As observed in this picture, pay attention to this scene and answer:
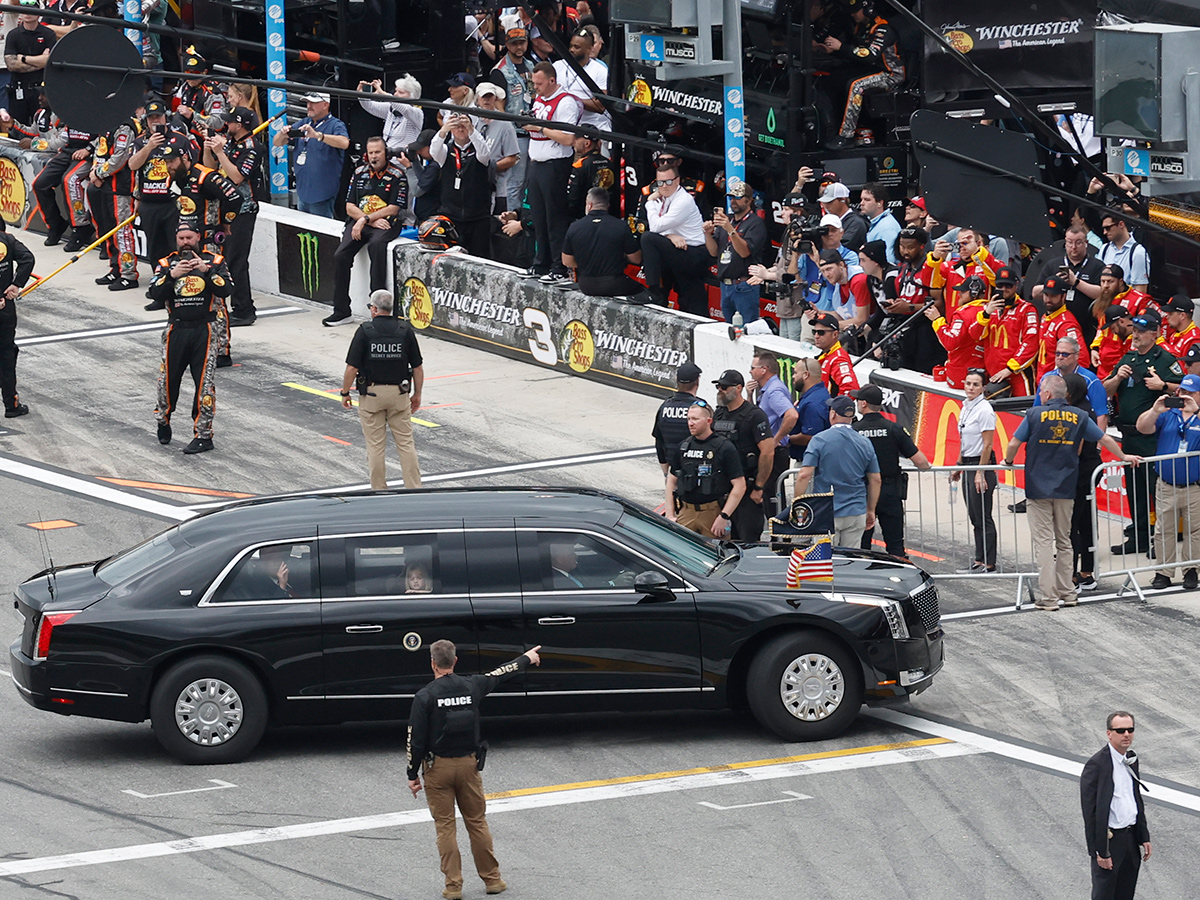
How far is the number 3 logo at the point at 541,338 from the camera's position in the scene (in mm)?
21656

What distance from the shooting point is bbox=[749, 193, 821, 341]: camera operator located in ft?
61.8

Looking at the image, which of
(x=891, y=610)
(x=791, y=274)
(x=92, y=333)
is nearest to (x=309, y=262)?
(x=92, y=333)

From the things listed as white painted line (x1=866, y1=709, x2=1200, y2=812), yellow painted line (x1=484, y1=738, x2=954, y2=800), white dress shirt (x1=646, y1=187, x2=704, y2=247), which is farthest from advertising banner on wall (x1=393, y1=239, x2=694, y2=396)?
yellow painted line (x1=484, y1=738, x2=954, y2=800)

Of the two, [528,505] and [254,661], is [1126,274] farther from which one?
[254,661]

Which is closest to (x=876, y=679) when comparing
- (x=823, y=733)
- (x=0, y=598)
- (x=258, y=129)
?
(x=823, y=733)

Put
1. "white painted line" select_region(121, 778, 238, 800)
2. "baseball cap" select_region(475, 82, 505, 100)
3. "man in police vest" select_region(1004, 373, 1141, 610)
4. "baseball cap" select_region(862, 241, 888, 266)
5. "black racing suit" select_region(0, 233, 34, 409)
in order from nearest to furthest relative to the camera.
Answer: "white painted line" select_region(121, 778, 238, 800)
"man in police vest" select_region(1004, 373, 1141, 610)
"baseball cap" select_region(862, 241, 888, 266)
"black racing suit" select_region(0, 233, 34, 409)
"baseball cap" select_region(475, 82, 505, 100)

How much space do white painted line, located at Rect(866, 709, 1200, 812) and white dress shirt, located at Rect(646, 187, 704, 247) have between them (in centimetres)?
843

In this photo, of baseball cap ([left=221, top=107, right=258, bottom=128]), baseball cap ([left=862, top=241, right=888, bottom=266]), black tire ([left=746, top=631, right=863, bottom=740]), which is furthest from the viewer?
baseball cap ([left=221, top=107, right=258, bottom=128])

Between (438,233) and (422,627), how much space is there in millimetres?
11805

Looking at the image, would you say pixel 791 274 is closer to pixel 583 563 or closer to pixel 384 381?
pixel 384 381

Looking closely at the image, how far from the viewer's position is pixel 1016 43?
1919cm

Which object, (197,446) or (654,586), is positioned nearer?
(654,586)

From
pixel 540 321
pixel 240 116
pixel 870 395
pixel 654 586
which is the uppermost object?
pixel 240 116

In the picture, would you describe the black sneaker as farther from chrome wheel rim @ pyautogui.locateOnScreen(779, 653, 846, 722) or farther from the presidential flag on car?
chrome wheel rim @ pyautogui.locateOnScreen(779, 653, 846, 722)
